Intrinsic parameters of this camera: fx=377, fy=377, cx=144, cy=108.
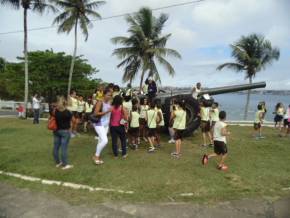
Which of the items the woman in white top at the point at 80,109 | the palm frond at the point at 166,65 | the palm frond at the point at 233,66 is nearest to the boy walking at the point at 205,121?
the woman in white top at the point at 80,109

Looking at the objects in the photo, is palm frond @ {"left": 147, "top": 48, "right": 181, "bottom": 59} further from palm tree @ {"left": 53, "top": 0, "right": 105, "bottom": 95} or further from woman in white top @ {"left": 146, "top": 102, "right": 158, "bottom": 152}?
woman in white top @ {"left": 146, "top": 102, "right": 158, "bottom": 152}

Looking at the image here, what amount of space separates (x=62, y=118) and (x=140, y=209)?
2.89 metres

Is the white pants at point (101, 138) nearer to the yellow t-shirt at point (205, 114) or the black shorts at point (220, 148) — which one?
the black shorts at point (220, 148)

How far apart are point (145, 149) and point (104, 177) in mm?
3013

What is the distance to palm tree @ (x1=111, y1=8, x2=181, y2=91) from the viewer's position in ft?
91.9

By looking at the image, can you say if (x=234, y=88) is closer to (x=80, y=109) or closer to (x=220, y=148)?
(x=80, y=109)

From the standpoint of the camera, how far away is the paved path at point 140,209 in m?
5.57

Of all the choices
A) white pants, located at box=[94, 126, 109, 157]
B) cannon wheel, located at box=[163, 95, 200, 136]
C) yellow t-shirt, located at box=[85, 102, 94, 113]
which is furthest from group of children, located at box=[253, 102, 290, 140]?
white pants, located at box=[94, 126, 109, 157]

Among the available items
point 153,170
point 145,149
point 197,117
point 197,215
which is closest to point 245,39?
point 197,117

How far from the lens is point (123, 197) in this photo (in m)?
6.31

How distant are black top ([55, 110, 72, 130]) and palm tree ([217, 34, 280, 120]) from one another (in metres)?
24.1

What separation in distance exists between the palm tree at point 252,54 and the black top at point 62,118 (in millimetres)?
24095

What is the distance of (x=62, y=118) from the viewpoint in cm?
777

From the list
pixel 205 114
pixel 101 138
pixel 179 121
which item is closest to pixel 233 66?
pixel 205 114
